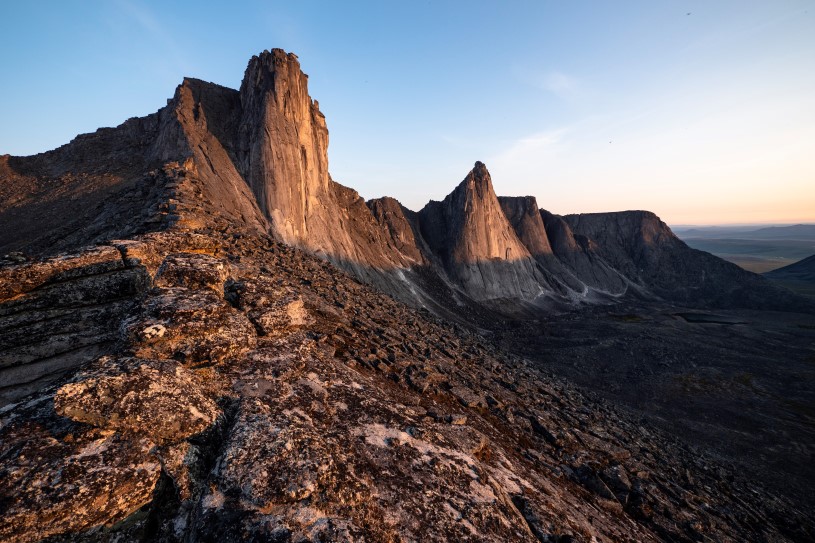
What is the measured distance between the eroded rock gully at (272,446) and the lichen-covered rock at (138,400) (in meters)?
0.02

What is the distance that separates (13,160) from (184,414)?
153ft

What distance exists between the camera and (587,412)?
733 inches

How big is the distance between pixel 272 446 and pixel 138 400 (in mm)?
2120

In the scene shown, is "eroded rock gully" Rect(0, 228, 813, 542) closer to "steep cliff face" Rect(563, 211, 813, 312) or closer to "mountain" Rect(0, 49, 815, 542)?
"mountain" Rect(0, 49, 815, 542)

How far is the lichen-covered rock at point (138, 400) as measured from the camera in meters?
5.02

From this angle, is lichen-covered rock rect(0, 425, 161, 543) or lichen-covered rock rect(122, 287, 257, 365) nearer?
lichen-covered rock rect(0, 425, 161, 543)

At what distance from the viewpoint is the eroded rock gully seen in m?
4.45

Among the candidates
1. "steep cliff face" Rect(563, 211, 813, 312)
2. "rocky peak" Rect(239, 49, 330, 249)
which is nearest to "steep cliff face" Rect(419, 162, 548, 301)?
"rocky peak" Rect(239, 49, 330, 249)

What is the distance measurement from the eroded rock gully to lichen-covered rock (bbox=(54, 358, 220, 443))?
1.0 inches

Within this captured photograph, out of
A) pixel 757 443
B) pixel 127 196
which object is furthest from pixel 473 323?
pixel 127 196

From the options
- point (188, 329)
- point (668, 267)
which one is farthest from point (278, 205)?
point (668, 267)

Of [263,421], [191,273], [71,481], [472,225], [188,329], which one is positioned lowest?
[263,421]

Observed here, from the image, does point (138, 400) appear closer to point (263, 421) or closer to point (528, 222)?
point (263, 421)

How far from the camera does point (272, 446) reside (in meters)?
5.50
